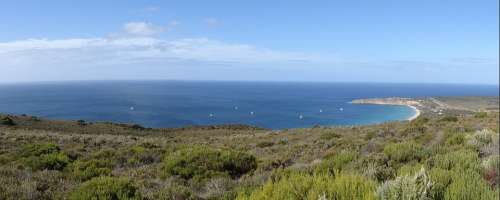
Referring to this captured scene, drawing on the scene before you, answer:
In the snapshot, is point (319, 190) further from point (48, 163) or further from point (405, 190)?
point (48, 163)

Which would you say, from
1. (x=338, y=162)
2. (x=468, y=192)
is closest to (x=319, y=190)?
(x=468, y=192)

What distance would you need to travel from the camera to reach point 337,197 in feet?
14.2

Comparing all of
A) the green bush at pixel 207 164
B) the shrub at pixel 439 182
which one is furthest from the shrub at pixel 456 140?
the shrub at pixel 439 182

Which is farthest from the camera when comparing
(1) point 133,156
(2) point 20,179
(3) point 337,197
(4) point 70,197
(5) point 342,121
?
(5) point 342,121

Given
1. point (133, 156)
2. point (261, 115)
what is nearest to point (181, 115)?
point (261, 115)

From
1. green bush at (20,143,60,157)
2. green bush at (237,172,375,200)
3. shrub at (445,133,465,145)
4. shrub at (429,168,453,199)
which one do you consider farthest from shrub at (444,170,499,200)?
green bush at (20,143,60,157)

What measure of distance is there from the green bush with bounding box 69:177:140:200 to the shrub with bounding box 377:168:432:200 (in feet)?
11.2

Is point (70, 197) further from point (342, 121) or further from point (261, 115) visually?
point (261, 115)

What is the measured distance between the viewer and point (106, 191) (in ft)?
19.3

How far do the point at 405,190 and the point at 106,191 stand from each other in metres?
4.05

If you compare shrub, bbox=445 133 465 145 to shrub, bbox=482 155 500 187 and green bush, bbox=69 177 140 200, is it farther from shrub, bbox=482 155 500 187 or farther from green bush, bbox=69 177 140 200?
green bush, bbox=69 177 140 200

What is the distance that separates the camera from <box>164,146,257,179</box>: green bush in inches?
351

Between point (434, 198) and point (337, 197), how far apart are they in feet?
3.52

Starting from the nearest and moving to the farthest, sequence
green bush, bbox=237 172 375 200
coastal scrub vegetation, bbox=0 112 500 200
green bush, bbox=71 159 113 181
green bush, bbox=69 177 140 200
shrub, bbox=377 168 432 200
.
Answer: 1. shrub, bbox=377 168 432 200
2. green bush, bbox=237 172 375 200
3. coastal scrub vegetation, bbox=0 112 500 200
4. green bush, bbox=69 177 140 200
5. green bush, bbox=71 159 113 181
